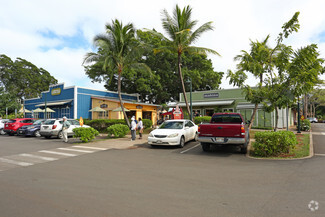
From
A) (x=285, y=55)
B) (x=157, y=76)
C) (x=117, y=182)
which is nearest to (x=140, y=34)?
(x=157, y=76)

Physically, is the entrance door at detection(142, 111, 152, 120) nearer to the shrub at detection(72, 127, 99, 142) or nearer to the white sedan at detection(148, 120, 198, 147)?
the shrub at detection(72, 127, 99, 142)

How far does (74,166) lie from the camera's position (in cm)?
752

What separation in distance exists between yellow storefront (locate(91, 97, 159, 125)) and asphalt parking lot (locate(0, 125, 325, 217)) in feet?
57.2

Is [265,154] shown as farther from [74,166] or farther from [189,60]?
[189,60]

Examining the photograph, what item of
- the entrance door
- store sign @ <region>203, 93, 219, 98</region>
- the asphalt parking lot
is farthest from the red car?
store sign @ <region>203, 93, 219, 98</region>

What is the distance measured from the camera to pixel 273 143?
8.70 m

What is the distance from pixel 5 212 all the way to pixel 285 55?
12185 mm

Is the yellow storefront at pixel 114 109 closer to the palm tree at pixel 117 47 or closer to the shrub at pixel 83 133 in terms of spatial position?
the palm tree at pixel 117 47

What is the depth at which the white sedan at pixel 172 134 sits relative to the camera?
1129cm

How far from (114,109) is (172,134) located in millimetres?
14362

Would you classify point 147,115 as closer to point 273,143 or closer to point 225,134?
point 225,134

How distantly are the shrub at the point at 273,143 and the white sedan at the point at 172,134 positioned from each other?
3.88 meters

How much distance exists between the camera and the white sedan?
11289mm

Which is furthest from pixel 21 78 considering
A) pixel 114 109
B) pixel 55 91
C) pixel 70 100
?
pixel 114 109
